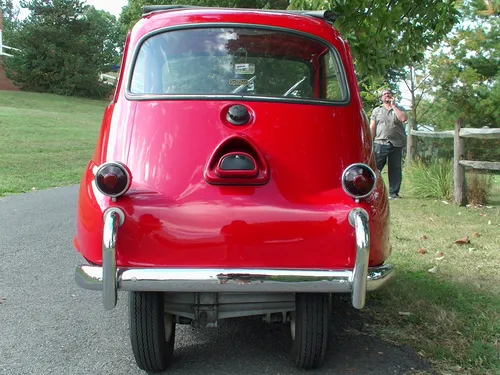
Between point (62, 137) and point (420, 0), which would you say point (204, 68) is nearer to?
point (420, 0)

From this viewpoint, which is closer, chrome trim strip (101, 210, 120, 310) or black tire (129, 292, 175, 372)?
chrome trim strip (101, 210, 120, 310)

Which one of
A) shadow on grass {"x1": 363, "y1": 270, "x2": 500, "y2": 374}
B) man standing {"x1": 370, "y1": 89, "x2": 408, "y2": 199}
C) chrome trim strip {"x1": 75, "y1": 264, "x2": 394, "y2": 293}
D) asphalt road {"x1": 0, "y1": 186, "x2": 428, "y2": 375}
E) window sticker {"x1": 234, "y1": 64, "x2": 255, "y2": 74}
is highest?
window sticker {"x1": 234, "y1": 64, "x2": 255, "y2": 74}

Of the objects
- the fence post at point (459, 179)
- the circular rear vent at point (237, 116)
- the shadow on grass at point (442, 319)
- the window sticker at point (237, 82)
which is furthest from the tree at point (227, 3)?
the circular rear vent at point (237, 116)

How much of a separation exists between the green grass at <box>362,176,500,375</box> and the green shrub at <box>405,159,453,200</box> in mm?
2587

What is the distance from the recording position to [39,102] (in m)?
38.3

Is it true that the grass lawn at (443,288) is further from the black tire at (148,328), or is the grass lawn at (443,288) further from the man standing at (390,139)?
the black tire at (148,328)

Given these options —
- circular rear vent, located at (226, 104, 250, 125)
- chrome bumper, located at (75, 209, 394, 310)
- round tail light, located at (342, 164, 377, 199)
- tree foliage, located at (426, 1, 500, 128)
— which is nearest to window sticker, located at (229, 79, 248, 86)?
circular rear vent, located at (226, 104, 250, 125)

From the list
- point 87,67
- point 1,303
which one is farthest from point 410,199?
point 87,67

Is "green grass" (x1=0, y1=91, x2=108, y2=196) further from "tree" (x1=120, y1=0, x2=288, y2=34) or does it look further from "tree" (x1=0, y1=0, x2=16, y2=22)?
"tree" (x1=0, y1=0, x2=16, y2=22)

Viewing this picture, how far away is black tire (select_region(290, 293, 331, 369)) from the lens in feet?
9.36

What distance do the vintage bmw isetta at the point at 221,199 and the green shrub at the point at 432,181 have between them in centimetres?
644

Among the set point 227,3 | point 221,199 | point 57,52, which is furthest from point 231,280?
point 57,52

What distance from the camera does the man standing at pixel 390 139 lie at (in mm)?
9297

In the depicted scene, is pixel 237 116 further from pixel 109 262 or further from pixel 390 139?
pixel 390 139
